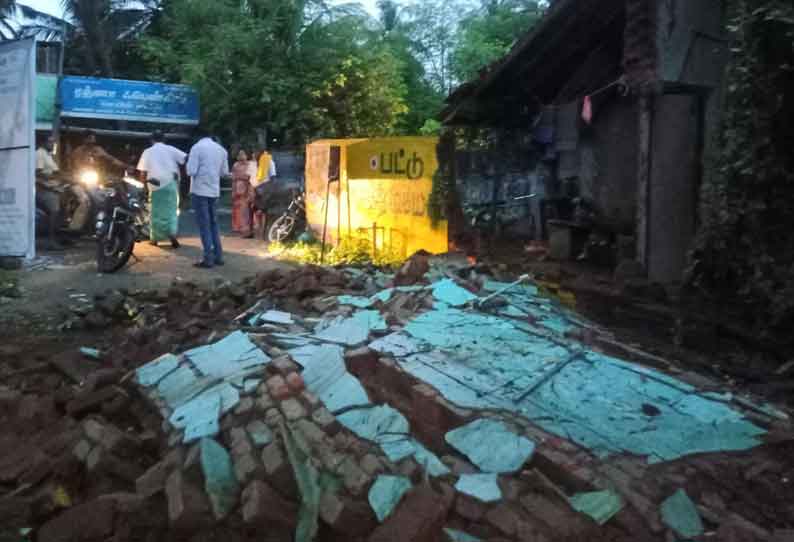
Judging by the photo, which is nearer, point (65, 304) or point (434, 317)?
point (434, 317)

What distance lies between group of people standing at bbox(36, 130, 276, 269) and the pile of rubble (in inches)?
183

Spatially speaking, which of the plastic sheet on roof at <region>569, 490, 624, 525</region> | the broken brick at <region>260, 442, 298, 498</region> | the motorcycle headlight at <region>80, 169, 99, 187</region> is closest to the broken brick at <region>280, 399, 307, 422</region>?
the broken brick at <region>260, 442, 298, 498</region>

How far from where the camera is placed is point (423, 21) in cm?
2775

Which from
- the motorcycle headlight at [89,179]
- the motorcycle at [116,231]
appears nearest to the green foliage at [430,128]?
the motorcycle headlight at [89,179]

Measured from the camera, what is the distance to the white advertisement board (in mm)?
9359

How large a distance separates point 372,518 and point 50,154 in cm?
1175

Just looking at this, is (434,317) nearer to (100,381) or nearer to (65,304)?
(100,381)

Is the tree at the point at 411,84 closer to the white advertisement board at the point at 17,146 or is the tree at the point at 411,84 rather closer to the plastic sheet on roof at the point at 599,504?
the white advertisement board at the point at 17,146

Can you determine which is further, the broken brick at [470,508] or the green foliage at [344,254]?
the green foliage at [344,254]

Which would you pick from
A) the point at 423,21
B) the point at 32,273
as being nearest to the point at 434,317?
the point at 32,273

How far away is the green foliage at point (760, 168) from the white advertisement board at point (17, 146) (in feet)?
27.1

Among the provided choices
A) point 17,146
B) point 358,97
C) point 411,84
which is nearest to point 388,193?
point 17,146

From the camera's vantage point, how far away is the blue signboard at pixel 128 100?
1870 cm

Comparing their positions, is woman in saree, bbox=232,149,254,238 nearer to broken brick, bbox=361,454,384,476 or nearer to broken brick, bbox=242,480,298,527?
broken brick, bbox=361,454,384,476
